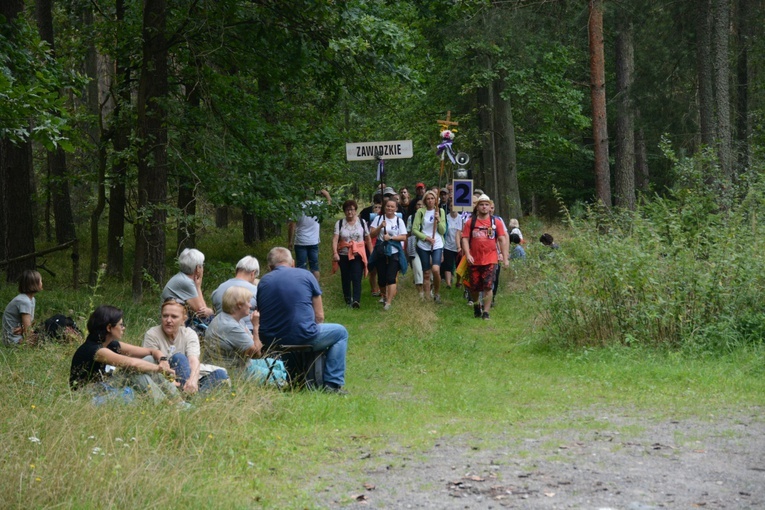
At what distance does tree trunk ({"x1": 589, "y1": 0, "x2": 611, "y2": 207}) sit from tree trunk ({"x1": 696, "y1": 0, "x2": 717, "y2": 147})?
6.59ft

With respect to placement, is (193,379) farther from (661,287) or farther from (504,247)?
(504,247)

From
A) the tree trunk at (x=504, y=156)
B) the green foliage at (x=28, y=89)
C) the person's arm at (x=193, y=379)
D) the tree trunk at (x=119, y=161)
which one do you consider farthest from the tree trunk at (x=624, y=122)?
the person's arm at (x=193, y=379)

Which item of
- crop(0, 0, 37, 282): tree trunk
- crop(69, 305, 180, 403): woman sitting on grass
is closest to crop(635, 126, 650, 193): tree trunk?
crop(0, 0, 37, 282): tree trunk

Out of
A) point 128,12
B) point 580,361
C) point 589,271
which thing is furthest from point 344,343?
point 128,12

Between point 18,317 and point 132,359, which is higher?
point 18,317

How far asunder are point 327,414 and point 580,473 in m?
2.68

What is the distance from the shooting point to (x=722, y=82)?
19.7 meters

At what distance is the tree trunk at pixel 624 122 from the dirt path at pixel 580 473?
1638 centimetres

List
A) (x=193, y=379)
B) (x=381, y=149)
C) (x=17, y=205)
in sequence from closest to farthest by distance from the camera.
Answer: (x=193, y=379) → (x=381, y=149) → (x=17, y=205)

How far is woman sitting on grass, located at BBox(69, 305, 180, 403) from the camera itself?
26.7ft

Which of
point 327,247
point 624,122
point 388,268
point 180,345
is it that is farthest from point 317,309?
point 624,122

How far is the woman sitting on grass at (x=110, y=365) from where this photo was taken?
812 centimetres

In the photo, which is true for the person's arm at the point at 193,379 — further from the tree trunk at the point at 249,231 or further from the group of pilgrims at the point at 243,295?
the tree trunk at the point at 249,231

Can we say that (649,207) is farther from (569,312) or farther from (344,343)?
(344,343)
